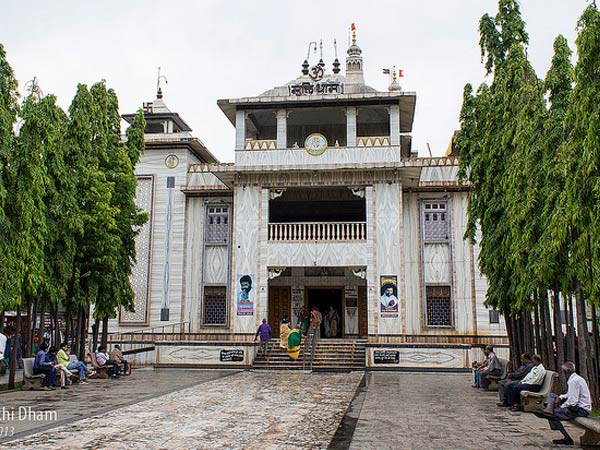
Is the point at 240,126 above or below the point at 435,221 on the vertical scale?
above

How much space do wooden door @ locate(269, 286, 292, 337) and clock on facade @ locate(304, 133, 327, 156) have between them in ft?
17.9

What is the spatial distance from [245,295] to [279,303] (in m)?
2.88

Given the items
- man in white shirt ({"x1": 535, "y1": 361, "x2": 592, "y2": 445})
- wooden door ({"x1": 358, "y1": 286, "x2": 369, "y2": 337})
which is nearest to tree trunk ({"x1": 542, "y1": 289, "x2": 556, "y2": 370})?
man in white shirt ({"x1": 535, "y1": 361, "x2": 592, "y2": 445})

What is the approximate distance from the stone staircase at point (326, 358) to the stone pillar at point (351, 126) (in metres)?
6.74

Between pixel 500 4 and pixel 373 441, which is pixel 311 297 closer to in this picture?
pixel 500 4

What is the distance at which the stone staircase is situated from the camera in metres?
17.8

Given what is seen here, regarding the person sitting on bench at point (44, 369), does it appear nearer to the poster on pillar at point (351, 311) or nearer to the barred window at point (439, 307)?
the poster on pillar at point (351, 311)

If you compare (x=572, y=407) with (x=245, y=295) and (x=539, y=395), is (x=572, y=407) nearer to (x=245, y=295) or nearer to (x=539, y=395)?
(x=539, y=395)

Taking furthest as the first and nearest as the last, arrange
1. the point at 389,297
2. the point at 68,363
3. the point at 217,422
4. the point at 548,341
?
the point at 389,297 < the point at 68,363 < the point at 548,341 < the point at 217,422

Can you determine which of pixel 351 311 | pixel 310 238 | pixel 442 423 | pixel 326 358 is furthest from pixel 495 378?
pixel 351 311

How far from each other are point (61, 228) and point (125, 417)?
611 centimetres

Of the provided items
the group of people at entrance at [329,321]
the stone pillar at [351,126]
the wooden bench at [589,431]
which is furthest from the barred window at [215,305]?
the wooden bench at [589,431]

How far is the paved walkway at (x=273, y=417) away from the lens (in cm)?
730

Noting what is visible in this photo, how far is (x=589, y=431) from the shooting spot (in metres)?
7.10
